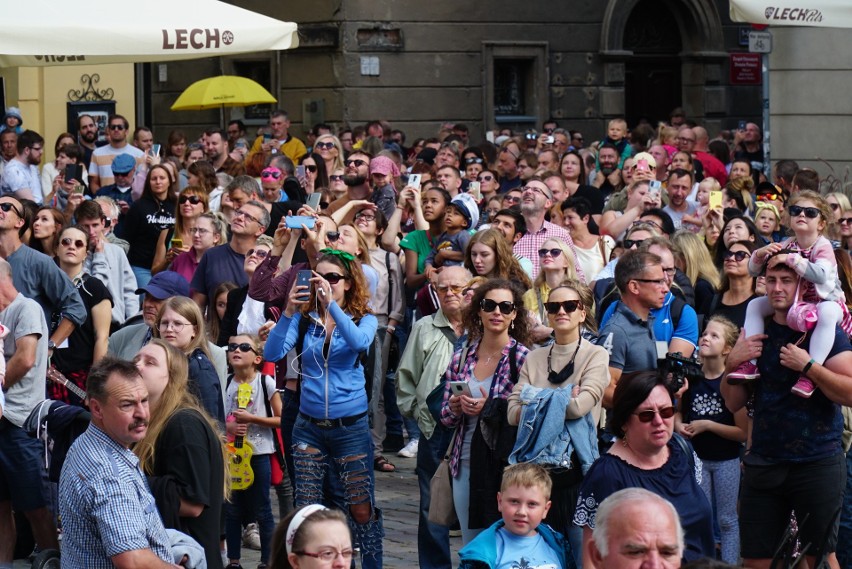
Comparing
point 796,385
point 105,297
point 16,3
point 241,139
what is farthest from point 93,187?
point 796,385

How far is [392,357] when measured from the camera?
12523 millimetres

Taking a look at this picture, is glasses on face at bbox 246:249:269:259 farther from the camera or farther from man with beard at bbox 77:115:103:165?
man with beard at bbox 77:115:103:165

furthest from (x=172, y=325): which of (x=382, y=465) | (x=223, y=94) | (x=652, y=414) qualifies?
(x=223, y=94)

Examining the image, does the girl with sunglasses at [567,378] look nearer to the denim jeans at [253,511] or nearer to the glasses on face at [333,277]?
the glasses on face at [333,277]

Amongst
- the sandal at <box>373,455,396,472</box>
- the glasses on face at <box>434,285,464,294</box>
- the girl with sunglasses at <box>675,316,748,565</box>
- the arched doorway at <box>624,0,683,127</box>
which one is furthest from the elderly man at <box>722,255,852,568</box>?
the arched doorway at <box>624,0,683,127</box>

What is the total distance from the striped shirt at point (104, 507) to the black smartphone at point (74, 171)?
11222mm

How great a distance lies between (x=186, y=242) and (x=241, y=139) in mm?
9283

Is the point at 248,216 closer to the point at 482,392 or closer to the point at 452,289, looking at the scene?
the point at 452,289

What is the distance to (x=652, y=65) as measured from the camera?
95.7 ft

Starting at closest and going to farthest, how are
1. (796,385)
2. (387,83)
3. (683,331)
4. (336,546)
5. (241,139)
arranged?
(336,546) → (796,385) → (683,331) → (241,139) → (387,83)

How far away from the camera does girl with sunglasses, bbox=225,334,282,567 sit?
30.2 feet

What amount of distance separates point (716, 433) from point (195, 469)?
3.68 metres

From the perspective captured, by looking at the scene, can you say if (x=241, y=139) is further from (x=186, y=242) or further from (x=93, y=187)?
(x=186, y=242)

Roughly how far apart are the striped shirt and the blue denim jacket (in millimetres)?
2198
